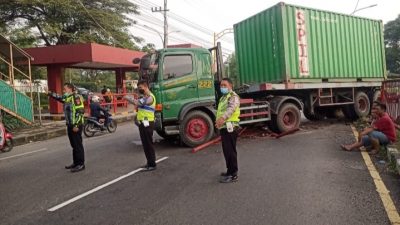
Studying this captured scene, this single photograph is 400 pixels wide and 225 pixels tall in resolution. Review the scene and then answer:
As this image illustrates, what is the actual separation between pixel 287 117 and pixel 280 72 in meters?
1.25

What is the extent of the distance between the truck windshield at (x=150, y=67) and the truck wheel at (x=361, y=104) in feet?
23.5

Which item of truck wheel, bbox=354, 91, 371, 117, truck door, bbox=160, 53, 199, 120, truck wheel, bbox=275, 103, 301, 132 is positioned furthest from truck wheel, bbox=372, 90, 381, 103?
truck door, bbox=160, 53, 199, 120

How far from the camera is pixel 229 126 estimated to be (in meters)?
6.24

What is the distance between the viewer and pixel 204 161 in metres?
7.80

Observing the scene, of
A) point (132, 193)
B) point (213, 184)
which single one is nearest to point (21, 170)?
point (132, 193)

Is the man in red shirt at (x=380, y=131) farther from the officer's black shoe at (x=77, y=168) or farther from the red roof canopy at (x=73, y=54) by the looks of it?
the red roof canopy at (x=73, y=54)

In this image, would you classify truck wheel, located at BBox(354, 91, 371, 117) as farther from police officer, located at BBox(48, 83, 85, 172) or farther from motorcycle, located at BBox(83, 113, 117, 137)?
police officer, located at BBox(48, 83, 85, 172)

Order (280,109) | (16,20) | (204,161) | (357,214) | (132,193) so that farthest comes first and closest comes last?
(16,20) < (280,109) < (204,161) < (132,193) < (357,214)

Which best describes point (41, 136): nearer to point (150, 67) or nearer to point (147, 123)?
point (150, 67)

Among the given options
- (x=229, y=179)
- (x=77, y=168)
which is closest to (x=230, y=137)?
(x=229, y=179)

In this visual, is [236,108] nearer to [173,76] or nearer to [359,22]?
[173,76]

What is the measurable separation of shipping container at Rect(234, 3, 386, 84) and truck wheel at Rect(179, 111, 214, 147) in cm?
258

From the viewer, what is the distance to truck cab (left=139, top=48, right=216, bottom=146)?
8.96 metres

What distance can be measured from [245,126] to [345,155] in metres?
3.52
